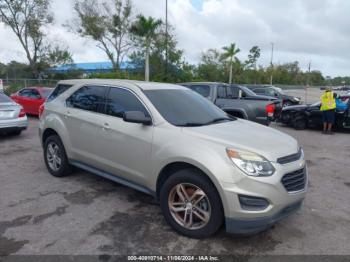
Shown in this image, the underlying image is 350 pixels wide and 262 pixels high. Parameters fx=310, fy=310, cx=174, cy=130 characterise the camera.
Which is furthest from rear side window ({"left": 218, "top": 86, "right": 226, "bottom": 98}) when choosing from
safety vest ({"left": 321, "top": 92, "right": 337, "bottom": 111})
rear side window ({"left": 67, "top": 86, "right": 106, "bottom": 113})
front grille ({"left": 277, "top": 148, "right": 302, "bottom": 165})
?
front grille ({"left": 277, "top": 148, "right": 302, "bottom": 165})

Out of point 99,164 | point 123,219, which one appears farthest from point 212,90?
point 123,219

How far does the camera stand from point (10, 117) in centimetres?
848

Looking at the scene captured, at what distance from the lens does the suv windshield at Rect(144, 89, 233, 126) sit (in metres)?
3.95

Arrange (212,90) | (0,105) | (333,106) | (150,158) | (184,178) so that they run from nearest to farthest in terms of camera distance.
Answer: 1. (184,178)
2. (150,158)
3. (0,105)
4. (212,90)
5. (333,106)

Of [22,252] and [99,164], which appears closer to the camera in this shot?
[22,252]

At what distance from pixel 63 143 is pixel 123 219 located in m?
1.96

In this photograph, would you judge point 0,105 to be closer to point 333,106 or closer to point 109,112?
point 109,112

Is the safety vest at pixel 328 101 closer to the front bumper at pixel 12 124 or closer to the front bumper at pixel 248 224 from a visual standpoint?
the front bumper at pixel 248 224

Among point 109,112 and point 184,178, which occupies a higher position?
point 109,112

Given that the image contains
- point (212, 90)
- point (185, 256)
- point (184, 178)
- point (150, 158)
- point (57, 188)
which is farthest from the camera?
point (212, 90)

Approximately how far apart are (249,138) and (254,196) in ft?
2.47

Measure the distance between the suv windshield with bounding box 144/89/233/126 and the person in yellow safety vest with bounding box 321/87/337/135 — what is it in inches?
301

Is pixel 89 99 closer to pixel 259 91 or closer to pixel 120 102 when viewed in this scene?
pixel 120 102

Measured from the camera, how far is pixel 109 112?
4410 mm
